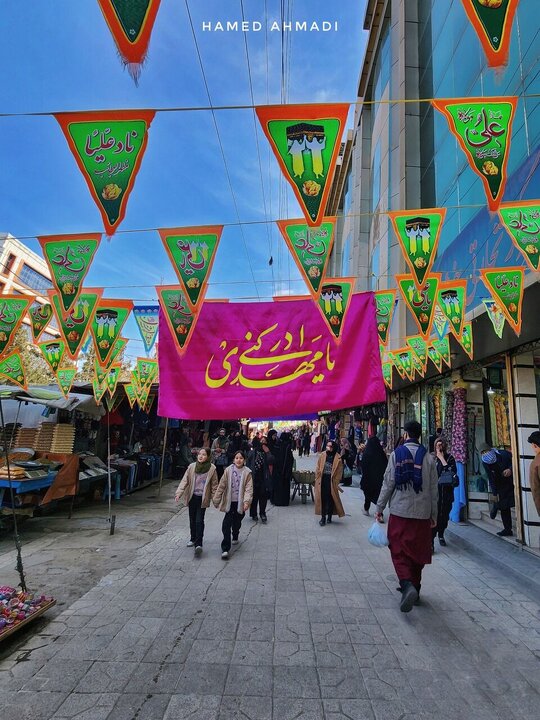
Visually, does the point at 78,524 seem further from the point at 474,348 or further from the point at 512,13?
the point at 512,13

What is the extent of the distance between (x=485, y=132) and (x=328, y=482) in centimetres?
642

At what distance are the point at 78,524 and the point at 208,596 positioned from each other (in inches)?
198

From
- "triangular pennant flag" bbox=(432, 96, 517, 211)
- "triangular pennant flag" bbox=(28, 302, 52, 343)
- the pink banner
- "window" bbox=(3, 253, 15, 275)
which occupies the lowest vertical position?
the pink banner

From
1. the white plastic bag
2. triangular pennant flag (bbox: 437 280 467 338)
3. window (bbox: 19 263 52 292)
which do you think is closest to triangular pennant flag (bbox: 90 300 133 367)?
the white plastic bag

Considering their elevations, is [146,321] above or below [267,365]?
above

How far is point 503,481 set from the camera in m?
6.94

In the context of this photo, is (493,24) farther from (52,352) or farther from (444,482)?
(52,352)

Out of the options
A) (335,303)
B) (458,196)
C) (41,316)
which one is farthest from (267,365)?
(458,196)

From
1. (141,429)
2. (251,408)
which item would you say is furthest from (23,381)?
(251,408)

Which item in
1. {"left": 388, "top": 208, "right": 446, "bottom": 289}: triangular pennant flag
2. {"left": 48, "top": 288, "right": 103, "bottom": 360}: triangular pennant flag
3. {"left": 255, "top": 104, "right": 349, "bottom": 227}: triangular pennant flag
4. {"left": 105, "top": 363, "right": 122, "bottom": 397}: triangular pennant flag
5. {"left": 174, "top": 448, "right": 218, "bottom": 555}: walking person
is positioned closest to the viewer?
{"left": 255, "top": 104, "right": 349, "bottom": 227}: triangular pennant flag

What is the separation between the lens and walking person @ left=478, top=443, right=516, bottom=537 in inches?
271

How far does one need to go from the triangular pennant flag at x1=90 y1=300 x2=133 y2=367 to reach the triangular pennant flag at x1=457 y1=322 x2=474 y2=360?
21.5ft

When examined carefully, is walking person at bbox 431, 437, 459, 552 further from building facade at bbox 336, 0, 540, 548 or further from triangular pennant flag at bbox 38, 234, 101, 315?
triangular pennant flag at bbox 38, 234, 101, 315

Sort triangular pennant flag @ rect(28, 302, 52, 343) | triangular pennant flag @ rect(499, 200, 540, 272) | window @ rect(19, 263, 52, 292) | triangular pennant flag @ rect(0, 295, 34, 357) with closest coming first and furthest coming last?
1. triangular pennant flag @ rect(499, 200, 540, 272)
2. triangular pennant flag @ rect(0, 295, 34, 357)
3. triangular pennant flag @ rect(28, 302, 52, 343)
4. window @ rect(19, 263, 52, 292)
